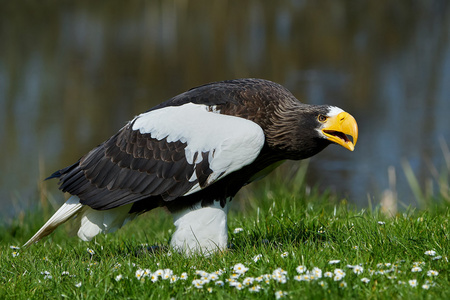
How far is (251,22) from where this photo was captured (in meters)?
22.6

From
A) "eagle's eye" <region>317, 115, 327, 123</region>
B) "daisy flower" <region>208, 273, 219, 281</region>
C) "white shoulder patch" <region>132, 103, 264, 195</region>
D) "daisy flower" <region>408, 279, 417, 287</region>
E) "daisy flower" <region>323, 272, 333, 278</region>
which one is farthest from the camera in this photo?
"eagle's eye" <region>317, 115, 327, 123</region>

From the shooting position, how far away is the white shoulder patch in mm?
4445

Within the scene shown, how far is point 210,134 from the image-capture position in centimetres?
457

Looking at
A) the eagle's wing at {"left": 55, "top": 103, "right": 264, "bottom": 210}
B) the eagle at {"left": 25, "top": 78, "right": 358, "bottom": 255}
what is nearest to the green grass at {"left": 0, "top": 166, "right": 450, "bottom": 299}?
the eagle at {"left": 25, "top": 78, "right": 358, "bottom": 255}

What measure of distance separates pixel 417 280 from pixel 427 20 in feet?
A: 65.7

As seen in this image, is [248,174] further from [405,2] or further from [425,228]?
[405,2]

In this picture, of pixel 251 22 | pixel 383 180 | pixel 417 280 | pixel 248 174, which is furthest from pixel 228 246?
pixel 251 22

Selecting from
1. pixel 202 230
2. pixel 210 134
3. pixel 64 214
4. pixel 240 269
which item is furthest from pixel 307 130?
pixel 64 214

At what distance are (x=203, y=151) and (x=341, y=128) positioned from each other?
3.16ft

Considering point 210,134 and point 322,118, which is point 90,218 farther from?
point 322,118

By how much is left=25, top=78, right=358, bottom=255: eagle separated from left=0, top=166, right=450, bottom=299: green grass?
0.37 meters

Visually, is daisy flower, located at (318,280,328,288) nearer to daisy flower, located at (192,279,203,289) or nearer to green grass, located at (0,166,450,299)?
green grass, located at (0,166,450,299)

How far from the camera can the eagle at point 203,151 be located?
456cm

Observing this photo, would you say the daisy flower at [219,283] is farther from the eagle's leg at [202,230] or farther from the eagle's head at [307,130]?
the eagle's head at [307,130]
